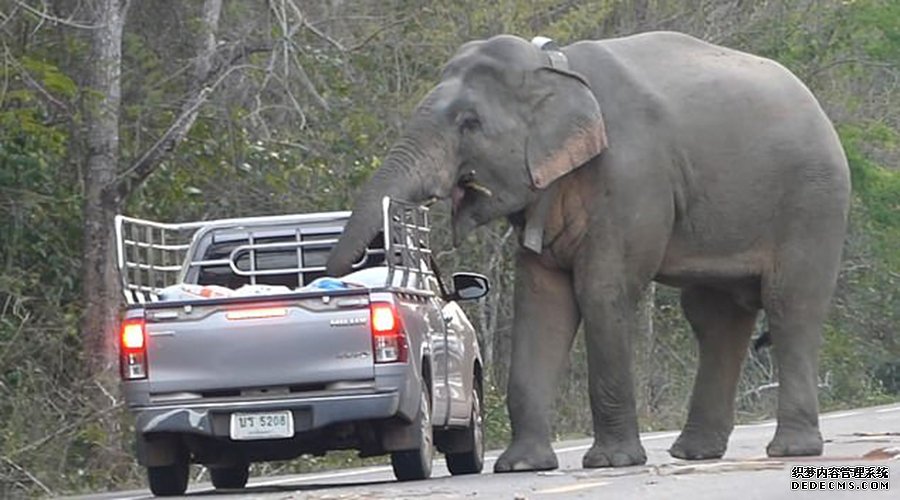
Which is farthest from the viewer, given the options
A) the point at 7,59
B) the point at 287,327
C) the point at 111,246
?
the point at 111,246

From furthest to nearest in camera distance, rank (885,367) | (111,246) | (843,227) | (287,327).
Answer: (885,367), (111,246), (843,227), (287,327)

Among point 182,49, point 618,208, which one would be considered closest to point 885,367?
point 182,49

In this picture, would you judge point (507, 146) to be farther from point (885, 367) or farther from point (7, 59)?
point (885, 367)

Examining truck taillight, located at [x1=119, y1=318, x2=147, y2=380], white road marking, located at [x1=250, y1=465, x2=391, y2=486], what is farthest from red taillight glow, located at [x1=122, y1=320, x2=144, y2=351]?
white road marking, located at [x1=250, y1=465, x2=391, y2=486]

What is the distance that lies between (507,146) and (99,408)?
584cm

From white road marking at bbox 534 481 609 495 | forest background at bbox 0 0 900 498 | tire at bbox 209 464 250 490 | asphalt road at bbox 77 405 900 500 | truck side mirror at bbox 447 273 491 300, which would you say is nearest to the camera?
asphalt road at bbox 77 405 900 500

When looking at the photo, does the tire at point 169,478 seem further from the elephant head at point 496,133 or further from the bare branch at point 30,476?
the bare branch at point 30,476

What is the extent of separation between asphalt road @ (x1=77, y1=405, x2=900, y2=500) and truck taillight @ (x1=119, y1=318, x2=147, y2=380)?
95cm

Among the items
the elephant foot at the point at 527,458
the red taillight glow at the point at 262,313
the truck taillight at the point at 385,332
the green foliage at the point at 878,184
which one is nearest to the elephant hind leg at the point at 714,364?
the elephant foot at the point at 527,458

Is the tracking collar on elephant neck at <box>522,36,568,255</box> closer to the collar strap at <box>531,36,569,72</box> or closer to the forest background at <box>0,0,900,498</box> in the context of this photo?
the collar strap at <box>531,36,569,72</box>

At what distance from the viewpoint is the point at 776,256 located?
15750mm

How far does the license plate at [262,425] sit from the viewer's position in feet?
44.4

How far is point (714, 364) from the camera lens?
54.3ft

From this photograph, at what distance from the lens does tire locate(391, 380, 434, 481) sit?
46.1 ft
